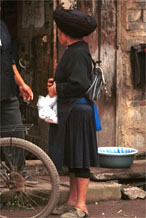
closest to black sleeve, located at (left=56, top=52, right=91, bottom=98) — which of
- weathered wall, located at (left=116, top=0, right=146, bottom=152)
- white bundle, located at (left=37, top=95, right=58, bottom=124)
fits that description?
white bundle, located at (left=37, top=95, right=58, bottom=124)

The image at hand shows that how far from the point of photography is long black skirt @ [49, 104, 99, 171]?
4617 mm

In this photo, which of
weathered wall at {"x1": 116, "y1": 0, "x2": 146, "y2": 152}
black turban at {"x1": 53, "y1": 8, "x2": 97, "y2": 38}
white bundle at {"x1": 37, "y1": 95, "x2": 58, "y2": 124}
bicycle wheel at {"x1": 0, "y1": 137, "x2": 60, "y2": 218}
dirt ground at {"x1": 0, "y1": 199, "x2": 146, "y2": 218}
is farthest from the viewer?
weathered wall at {"x1": 116, "y1": 0, "x2": 146, "y2": 152}

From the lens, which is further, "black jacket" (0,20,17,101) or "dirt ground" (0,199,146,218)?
"dirt ground" (0,199,146,218)

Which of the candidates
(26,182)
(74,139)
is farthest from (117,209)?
(26,182)

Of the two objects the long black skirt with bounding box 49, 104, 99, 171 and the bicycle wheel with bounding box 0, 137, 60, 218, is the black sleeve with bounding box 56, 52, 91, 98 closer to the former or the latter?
the long black skirt with bounding box 49, 104, 99, 171

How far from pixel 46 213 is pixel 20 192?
1.04ft

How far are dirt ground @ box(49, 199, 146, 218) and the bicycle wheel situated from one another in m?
0.62

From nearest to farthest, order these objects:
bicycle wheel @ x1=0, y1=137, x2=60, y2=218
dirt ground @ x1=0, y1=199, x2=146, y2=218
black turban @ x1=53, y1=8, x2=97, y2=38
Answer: bicycle wheel @ x1=0, y1=137, x2=60, y2=218
black turban @ x1=53, y1=8, x2=97, y2=38
dirt ground @ x1=0, y1=199, x2=146, y2=218

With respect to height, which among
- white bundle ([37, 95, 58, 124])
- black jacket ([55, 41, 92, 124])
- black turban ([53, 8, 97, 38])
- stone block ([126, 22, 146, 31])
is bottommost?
white bundle ([37, 95, 58, 124])

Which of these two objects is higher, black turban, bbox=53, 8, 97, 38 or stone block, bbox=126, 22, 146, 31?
stone block, bbox=126, 22, 146, 31

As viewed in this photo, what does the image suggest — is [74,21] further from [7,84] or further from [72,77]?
[7,84]

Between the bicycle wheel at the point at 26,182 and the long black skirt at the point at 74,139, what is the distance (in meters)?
0.21

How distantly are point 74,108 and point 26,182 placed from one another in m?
0.80

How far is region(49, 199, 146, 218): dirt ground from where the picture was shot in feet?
16.8
